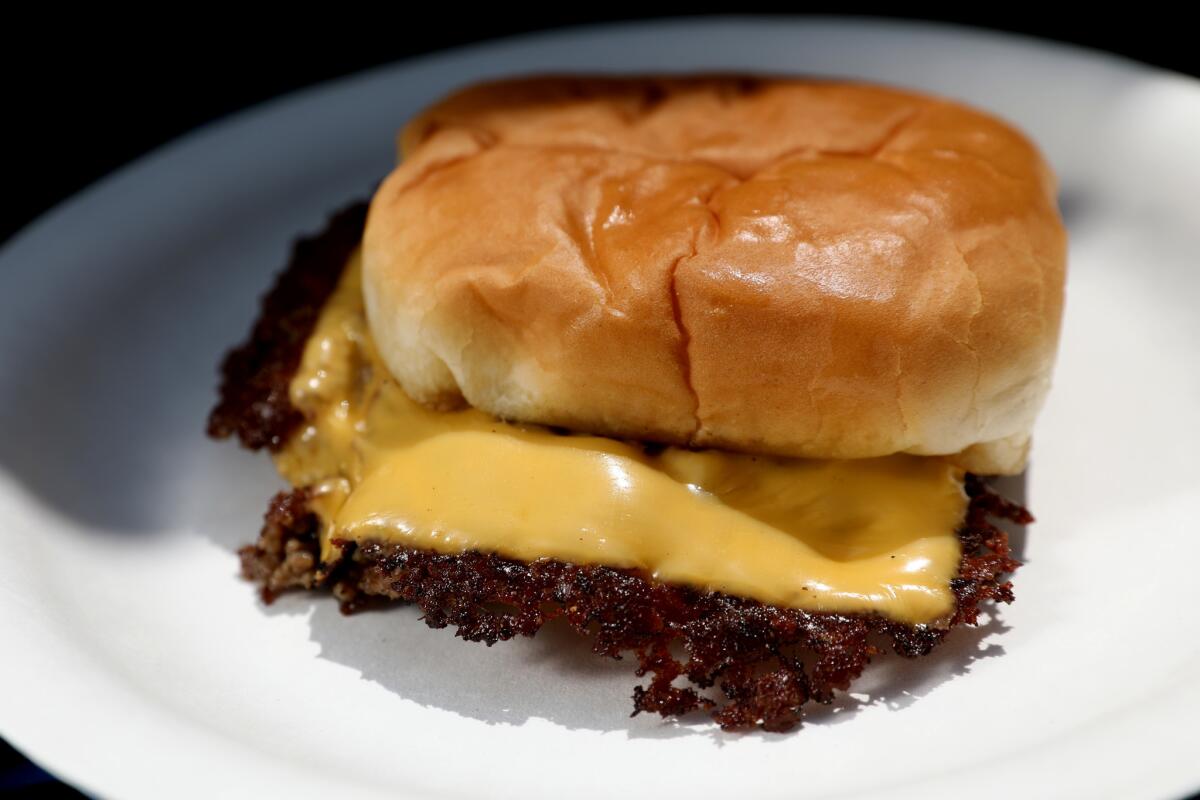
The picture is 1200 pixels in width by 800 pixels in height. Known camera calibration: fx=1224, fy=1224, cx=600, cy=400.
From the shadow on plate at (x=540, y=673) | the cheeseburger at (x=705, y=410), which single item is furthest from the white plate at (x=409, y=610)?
the cheeseburger at (x=705, y=410)

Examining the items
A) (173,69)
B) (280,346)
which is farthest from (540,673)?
(173,69)

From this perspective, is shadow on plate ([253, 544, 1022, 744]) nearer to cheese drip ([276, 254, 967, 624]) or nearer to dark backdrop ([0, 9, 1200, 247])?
cheese drip ([276, 254, 967, 624])

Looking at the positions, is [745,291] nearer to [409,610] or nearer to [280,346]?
[409,610]

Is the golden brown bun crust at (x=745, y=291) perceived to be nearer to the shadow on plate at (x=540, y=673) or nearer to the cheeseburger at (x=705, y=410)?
the cheeseburger at (x=705, y=410)

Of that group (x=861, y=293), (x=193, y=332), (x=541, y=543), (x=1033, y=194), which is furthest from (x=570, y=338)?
(x=193, y=332)

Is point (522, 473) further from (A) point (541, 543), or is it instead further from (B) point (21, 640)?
(B) point (21, 640)
